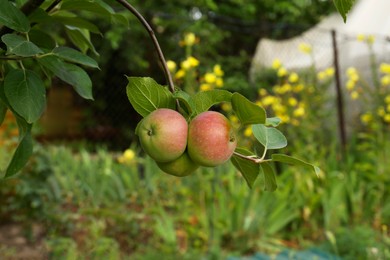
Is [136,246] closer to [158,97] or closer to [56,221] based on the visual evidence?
[56,221]

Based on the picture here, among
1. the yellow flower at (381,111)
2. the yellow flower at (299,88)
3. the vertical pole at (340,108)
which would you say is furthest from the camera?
the vertical pole at (340,108)

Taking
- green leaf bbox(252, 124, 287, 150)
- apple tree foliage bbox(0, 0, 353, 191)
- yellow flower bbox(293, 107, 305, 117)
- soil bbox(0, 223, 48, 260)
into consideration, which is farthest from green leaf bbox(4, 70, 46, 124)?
yellow flower bbox(293, 107, 305, 117)

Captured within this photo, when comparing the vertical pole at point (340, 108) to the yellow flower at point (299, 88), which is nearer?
the yellow flower at point (299, 88)

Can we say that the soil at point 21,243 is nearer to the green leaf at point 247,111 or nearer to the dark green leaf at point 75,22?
the dark green leaf at point 75,22

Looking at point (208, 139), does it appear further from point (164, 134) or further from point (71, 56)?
point (71, 56)

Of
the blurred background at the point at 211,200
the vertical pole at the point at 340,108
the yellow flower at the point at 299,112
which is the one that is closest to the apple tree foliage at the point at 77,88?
the blurred background at the point at 211,200

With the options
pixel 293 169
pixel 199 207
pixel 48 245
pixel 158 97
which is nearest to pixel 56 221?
pixel 48 245
